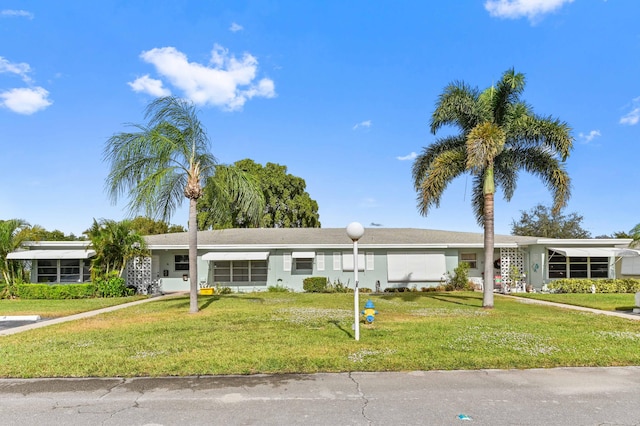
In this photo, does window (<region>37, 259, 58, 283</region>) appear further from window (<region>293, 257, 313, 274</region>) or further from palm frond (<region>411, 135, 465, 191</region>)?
palm frond (<region>411, 135, 465, 191</region>)

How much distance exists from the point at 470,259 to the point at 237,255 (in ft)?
41.8

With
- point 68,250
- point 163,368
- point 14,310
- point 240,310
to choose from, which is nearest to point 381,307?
point 240,310

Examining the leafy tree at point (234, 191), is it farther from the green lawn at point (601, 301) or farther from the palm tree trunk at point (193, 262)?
the green lawn at point (601, 301)

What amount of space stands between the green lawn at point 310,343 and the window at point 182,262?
34.0 ft

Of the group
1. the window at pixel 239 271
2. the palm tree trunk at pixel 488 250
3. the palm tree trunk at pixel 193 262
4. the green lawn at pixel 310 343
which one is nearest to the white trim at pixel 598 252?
the palm tree trunk at pixel 488 250

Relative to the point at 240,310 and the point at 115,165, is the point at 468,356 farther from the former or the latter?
the point at 115,165

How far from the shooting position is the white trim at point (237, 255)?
2145 centimetres

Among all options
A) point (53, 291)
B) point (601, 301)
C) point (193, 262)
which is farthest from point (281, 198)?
point (601, 301)

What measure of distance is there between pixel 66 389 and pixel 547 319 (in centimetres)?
1121

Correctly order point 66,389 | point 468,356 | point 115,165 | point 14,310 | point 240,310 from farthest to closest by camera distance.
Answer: point 14,310
point 240,310
point 115,165
point 468,356
point 66,389

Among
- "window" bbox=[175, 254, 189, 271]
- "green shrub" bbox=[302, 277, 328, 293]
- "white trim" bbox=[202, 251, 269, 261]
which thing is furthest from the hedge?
"green shrub" bbox=[302, 277, 328, 293]

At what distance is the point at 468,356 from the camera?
6.95 meters

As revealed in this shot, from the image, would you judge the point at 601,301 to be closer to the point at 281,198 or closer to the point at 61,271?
the point at 61,271

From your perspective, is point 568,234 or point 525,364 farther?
point 568,234
